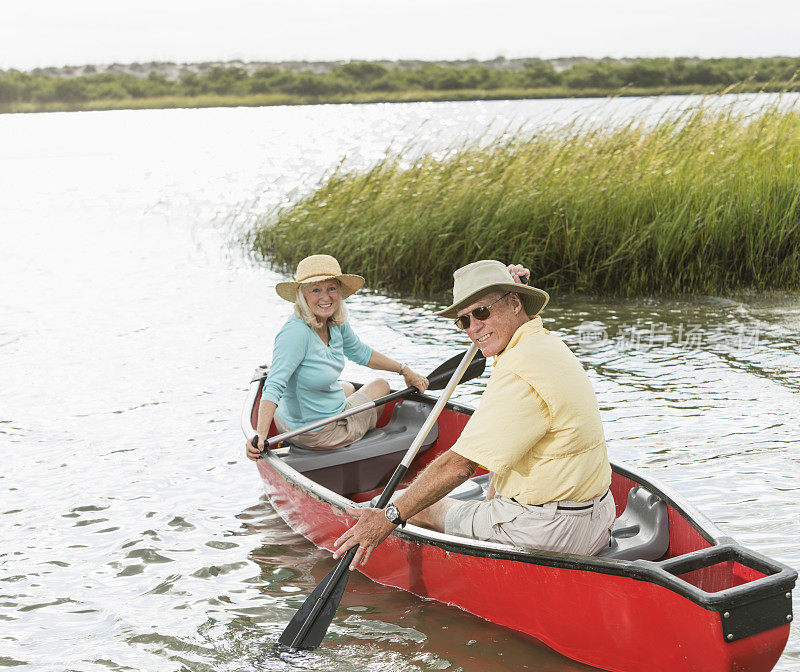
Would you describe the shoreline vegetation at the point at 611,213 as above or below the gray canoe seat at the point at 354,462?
above

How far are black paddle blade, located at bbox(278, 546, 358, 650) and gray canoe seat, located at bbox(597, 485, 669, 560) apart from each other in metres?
1.25

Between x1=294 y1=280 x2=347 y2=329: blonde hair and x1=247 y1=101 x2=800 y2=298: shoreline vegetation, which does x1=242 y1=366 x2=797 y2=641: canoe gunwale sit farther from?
x1=247 y1=101 x2=800 y2=298: shoreline vegetation

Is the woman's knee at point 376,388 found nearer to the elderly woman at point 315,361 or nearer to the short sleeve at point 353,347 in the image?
the elderly woman at point 315,361

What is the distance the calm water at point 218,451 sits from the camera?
15.9 ft

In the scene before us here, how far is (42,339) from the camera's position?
12055mm

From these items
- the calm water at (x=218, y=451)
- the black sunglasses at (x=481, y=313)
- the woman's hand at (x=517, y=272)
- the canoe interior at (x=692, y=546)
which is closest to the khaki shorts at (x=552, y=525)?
the canoe interior at (x=692, y=546)

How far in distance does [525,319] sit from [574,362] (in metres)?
0.30

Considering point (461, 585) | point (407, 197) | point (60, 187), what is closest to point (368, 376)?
point (407, 197)

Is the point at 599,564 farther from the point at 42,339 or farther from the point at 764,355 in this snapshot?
the point at 42,339

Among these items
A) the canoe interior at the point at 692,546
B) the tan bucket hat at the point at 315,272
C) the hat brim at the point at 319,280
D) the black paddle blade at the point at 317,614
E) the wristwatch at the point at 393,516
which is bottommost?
the black paddle blade at the point at 317,614

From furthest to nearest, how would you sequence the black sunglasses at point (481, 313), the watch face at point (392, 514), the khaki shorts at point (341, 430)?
the khaki shorts at point (341, 430) → the watch face at point (392, 514) → the black sunglasses at point (481, 313)

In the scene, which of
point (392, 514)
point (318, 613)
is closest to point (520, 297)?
point (392, 514)

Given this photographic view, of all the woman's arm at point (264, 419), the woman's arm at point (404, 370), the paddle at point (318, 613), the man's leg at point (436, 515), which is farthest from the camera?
the woman's arm at point (404, 370)

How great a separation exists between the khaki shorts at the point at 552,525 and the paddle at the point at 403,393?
72.8 inches
